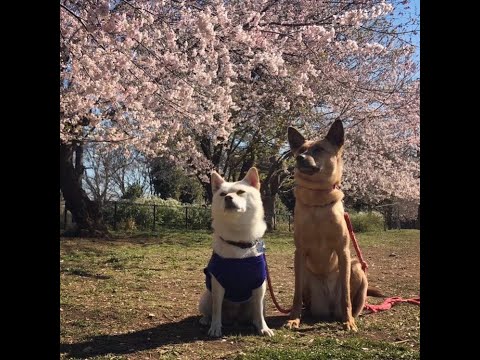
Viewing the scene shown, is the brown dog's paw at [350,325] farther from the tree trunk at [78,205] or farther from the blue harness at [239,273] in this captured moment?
the tree trunk at [78,205]

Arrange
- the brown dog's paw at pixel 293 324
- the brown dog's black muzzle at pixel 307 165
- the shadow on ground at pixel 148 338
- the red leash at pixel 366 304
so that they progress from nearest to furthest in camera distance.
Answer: the shadow on ground at pixel 148 338, the brown dog's black muzzle at pixel 307 165, the brown dog's paw at pixel 293 324, the red leash at pixel 366 304

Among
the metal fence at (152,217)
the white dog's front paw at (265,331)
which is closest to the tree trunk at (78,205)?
the metal fence at (152,217)

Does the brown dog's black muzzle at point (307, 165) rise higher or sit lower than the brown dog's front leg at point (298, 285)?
higher

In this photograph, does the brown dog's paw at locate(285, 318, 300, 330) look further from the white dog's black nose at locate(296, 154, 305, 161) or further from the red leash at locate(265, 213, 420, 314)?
the white dog's black nose at locate(296, 154, 305, 161)

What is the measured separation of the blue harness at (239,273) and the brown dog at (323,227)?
0.59m

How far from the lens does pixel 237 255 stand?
4199mm

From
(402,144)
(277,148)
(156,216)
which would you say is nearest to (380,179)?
(402,144)

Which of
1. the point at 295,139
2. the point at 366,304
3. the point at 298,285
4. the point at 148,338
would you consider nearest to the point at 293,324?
the point at 298,285

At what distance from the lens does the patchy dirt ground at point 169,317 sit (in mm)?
3908

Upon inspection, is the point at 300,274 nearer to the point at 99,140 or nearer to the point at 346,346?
the point at 346,346

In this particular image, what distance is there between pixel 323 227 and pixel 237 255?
0.92 metres

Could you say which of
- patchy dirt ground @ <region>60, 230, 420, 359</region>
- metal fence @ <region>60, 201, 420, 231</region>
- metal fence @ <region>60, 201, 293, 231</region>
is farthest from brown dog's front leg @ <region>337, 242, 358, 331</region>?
metal fence @ <region>60, 201, 293, 231</region>

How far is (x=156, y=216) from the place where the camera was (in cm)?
2044

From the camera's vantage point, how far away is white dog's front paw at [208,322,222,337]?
4.20 m
